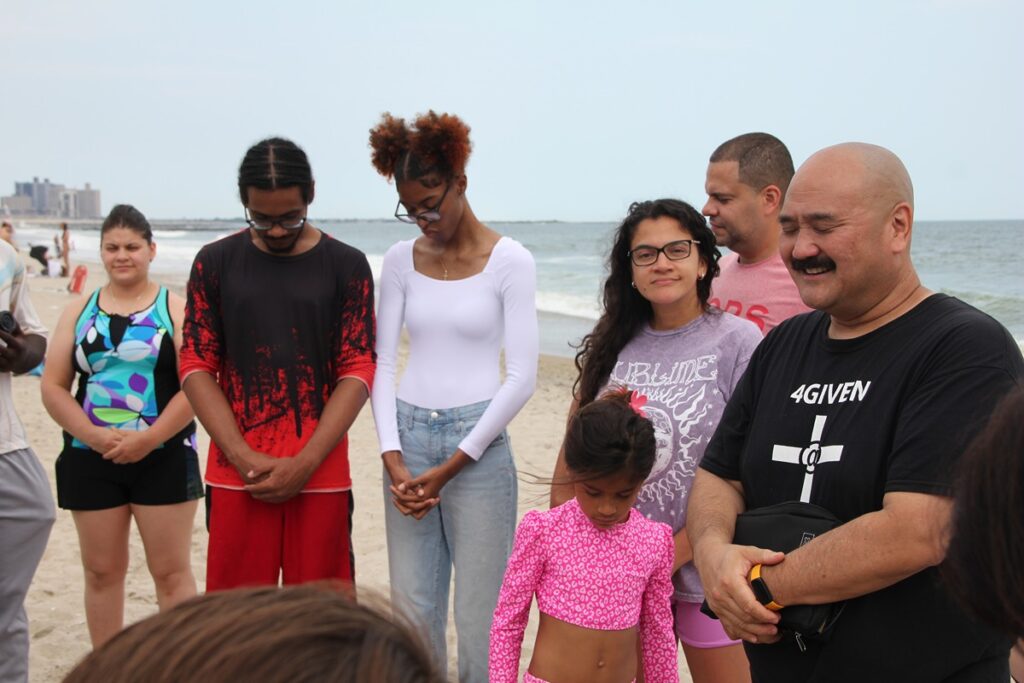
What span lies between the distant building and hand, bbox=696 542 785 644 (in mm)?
160266

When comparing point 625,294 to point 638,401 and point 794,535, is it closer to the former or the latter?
point 638,401

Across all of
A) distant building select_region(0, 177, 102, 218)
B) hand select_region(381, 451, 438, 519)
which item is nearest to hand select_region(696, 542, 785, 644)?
hand select_region(381, 451, 438, 519)

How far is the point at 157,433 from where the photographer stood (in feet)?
13.4

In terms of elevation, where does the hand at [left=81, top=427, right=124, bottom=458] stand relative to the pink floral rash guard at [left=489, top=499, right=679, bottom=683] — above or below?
above

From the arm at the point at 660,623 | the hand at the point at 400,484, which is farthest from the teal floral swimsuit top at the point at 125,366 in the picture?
the arm at the point at 660,623

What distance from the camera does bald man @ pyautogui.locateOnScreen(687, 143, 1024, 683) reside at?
215 centimetres

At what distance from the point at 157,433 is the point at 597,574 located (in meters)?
2.14

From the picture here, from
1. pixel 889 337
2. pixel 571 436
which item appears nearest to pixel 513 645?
pixel 571 436

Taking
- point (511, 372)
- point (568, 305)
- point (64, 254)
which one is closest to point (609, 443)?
point (511, 372)

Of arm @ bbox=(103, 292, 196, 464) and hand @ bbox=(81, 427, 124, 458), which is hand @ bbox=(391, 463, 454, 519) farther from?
hand @ bbox=(81, 427, 124, 458)

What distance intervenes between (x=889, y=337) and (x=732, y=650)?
4.73ft

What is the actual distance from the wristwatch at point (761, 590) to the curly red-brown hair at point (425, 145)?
80.4 inches

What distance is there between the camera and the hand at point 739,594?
227 centimetres

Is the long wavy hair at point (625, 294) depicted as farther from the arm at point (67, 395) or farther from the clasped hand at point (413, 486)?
the arm at point (67, 395)
